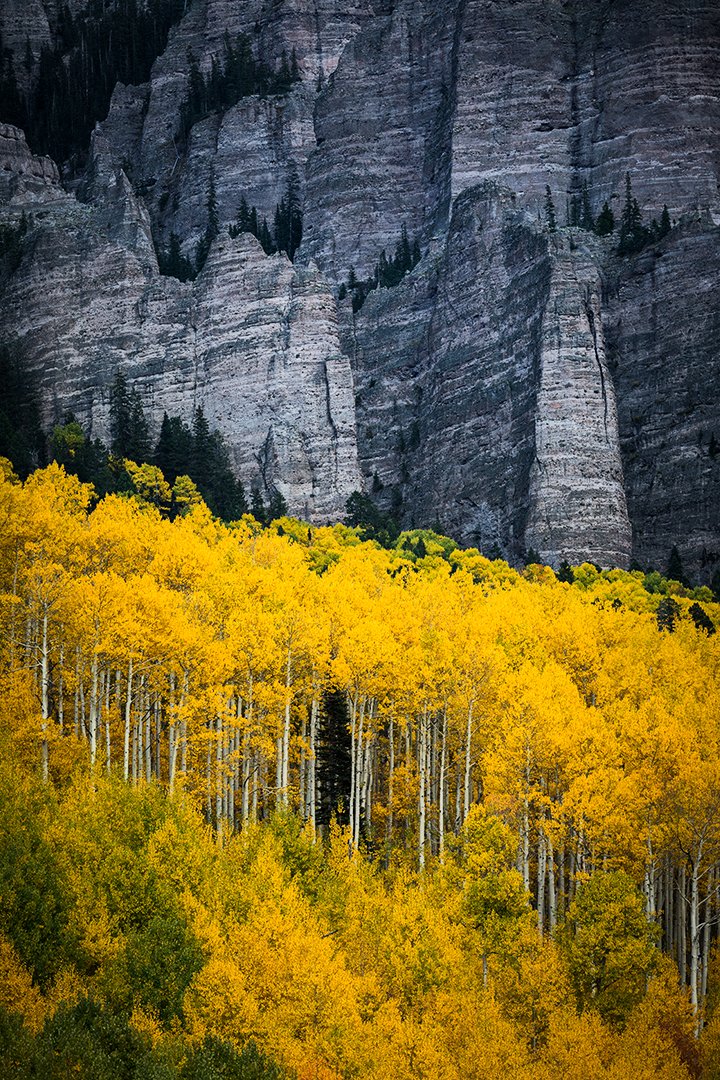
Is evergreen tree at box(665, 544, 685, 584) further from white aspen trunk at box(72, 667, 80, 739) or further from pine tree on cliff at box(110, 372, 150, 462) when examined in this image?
white aspen trunk at box(72, 667, 80, 739)

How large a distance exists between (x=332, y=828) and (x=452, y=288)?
79364 millimetres

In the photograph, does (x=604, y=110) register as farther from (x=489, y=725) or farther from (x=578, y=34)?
(x=489, y=725)

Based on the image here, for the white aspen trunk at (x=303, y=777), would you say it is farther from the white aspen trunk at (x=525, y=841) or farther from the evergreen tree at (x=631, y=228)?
the evergreen tree at (x=631, y=228)

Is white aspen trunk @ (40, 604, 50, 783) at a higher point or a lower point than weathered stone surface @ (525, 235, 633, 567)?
lower

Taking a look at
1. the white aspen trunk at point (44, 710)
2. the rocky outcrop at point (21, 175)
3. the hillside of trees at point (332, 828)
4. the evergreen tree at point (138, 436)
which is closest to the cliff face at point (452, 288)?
the rocky outcrop at point (21, 175)

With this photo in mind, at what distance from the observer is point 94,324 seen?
118 meters

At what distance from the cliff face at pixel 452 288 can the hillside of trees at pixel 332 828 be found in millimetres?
47657

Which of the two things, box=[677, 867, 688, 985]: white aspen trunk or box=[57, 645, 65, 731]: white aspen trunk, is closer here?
box=[677, 867, 688, 985]: white aspen trunk

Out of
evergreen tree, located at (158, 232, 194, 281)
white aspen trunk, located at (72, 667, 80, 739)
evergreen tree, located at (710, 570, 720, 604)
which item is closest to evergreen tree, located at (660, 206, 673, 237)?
evergreen tree, located at (710, 570, 720, 604)

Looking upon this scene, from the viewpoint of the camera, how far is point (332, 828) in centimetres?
5016

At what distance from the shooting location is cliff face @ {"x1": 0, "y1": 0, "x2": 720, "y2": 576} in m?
110

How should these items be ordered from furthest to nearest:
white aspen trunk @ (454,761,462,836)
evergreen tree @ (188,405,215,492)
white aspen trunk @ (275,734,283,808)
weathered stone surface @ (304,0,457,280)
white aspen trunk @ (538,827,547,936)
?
1. weathered stone surface @ (304,0,457,280)
2. evergreen tree @ (188,405,215,492)
3. white aspen trunk @ (454,761,462,836)
4. white aspen trunk @ (275,734,283,808)
5. white aspen trunk @ (538,827,547,936)

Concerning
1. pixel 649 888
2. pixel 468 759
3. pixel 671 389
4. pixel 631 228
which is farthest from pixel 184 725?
pixel 631 228

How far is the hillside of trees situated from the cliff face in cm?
4766
